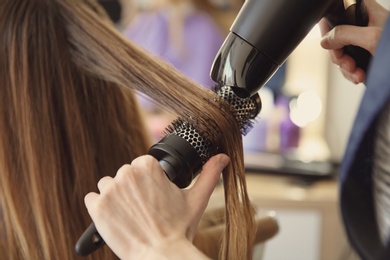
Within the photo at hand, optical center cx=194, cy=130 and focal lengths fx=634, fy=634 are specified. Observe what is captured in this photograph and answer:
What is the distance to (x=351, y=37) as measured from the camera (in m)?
0.61

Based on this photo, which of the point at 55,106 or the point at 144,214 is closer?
the point at 144,214

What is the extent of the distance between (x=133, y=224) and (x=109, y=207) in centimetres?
2

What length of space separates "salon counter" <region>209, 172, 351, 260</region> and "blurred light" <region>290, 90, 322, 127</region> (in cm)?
27

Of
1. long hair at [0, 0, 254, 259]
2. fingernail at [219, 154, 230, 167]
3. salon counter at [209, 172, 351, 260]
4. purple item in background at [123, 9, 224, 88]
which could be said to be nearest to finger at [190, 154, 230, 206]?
fingernail at [219, 154, 230, 167]

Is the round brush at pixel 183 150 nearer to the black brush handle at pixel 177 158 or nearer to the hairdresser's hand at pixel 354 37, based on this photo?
the black brush handle at pixel 177 158

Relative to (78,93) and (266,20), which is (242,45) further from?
(78,93)

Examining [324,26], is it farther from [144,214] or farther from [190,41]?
[190,41]

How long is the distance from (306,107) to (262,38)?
4.90 ft

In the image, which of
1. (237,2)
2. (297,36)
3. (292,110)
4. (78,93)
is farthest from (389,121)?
(237,2)

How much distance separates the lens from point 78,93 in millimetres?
750

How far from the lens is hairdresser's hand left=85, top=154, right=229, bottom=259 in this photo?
50cm

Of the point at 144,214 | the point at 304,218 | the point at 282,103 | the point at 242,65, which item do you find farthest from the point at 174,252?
the point at 282,103

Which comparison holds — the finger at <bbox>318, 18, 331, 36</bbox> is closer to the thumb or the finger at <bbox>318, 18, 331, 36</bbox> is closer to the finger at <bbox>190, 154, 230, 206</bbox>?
the thumb

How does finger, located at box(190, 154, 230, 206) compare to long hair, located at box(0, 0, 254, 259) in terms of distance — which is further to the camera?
long hair, located at box(0, 0, 254, 259)
